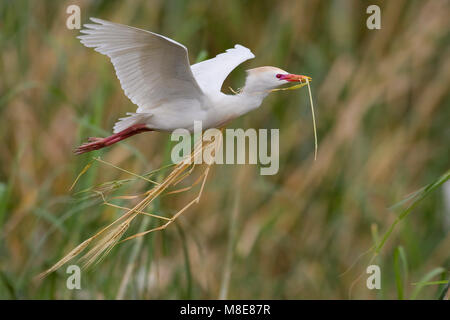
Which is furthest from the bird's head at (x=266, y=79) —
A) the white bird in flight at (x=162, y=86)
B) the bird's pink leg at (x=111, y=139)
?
the bird's pink leg at (x=111, y=139)

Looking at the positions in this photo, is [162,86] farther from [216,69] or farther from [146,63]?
[216,69]

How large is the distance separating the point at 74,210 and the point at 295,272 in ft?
4.16

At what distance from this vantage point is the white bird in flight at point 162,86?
3.35 feet

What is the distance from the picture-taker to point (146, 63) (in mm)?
1076

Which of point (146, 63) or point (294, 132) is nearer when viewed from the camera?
point (146, 63)

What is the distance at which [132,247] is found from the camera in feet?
5.71

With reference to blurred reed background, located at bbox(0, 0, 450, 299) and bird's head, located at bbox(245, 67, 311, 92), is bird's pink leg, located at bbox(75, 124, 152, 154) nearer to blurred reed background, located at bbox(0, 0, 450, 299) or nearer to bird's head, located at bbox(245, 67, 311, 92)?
bird's head, located at bbox(245, 67, 311, 92)

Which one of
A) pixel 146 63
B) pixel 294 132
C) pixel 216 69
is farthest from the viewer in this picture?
pixel 294 132

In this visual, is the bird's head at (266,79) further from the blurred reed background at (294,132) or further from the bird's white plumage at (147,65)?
the blurred reed background at (294,132)

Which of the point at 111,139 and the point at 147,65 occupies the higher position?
the point at 147,65

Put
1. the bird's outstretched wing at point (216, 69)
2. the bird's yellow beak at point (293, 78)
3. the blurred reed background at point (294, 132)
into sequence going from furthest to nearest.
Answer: the blurred reed background at point (294, 132)
the bird's outstretched wing at point (216, 69)
the bird's yellow beak at point (293, 78)

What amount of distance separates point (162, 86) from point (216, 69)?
165 millimetres

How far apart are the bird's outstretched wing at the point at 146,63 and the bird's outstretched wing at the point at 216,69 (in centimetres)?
5

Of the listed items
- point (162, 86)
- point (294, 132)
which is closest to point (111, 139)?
point (162, 86)
